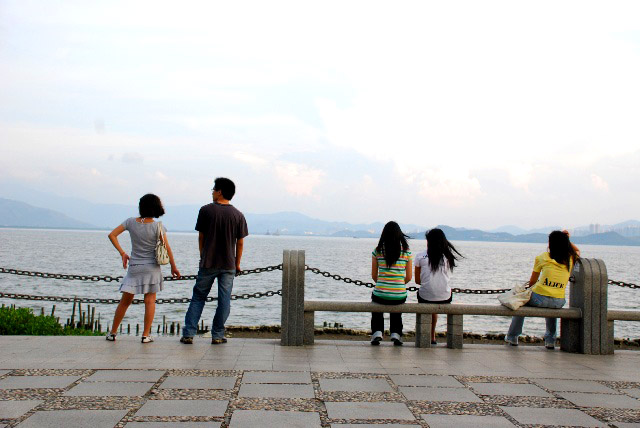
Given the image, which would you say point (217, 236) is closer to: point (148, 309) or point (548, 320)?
point (148, 309)

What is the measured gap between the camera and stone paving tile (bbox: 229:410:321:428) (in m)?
4.96

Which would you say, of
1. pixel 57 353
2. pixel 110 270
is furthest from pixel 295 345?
pixel 110 270

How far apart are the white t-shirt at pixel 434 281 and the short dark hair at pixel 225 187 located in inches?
104

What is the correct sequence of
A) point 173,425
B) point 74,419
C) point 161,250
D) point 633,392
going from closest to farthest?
1. point 173,425
2. point 74,419
3. point 633,392
4. point 161,250

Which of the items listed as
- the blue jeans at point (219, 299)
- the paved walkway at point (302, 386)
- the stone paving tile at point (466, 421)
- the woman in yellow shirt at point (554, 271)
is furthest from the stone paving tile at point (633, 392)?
the blue jeans at point (219, 299)

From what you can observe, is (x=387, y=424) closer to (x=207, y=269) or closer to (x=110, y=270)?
(x=207, y=269)

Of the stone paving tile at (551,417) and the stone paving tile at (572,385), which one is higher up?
the stone paving tile at (551,417)

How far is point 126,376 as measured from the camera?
21.5 ft

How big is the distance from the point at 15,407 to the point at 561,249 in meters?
6.76

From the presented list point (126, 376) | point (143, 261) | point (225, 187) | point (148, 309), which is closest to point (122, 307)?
point (148, 309)

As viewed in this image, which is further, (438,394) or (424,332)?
(424,332)

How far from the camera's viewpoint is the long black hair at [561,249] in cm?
927

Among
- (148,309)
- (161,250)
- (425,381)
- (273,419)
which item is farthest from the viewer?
(148,309)

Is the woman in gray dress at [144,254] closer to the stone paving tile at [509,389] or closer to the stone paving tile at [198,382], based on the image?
the stone paving tile at [198,382]
